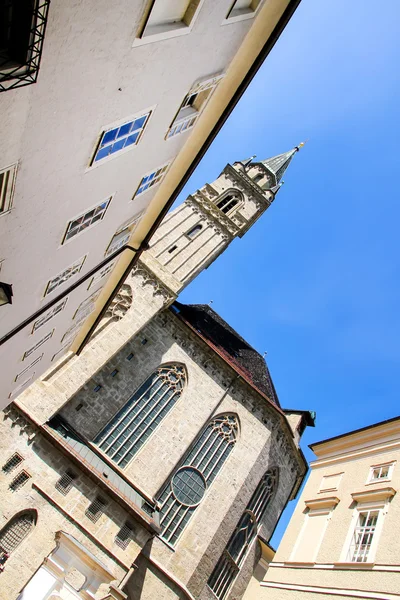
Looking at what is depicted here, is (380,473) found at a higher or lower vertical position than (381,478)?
higher

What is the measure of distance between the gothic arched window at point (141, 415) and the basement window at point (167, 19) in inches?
633

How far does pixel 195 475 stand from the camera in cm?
1958

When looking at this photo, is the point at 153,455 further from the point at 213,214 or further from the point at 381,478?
the point at 213,214

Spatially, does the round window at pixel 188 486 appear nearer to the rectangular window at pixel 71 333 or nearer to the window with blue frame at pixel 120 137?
the rectangular window at pixel 71 333

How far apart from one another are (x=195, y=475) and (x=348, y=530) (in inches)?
464

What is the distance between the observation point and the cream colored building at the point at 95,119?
3734 millimetres

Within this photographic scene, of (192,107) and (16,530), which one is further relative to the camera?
(16,530)

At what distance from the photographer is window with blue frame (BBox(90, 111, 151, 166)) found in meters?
6.02

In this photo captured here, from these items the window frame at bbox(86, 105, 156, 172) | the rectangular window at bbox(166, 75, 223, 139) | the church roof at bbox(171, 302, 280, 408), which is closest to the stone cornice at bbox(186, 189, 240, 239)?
the church roof at bbox(171, 302, 280, 408)

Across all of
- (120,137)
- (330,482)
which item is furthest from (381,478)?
(120,137)

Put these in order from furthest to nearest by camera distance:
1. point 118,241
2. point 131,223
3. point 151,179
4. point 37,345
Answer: point 37,345 < point 118,241 < point 131,223 < point 151,179

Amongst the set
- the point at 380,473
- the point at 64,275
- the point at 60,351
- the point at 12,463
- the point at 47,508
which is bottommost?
the point at 47,508

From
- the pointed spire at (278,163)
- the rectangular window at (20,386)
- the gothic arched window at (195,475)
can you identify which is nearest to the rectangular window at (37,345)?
the rectangular window at (20,386)

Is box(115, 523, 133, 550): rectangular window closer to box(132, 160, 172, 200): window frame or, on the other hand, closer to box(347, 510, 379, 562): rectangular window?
box(347, 510, 379, 562): rectangular window
